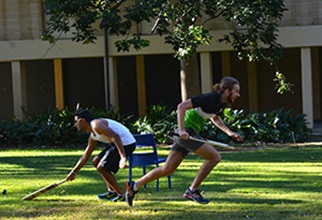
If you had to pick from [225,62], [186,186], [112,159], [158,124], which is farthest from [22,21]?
[112,159]

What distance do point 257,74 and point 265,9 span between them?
658 cm

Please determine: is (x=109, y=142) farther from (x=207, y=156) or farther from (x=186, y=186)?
(x=186, y=186)

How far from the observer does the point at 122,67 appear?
26.9 metres

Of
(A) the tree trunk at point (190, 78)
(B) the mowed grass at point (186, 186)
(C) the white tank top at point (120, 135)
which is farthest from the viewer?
(A) the tree trunk at point (190, 78)

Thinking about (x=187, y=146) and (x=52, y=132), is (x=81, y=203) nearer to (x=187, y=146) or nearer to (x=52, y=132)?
(x=187, y=146)

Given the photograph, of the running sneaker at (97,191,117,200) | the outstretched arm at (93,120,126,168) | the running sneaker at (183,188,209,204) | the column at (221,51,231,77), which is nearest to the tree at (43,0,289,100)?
the column at (221,51,231,77)

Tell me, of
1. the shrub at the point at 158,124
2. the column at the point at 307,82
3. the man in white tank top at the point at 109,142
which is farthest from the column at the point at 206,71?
the man in white tank top at the point at 109,142

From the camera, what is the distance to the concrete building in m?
21.2

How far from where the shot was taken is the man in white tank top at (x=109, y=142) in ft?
32.5

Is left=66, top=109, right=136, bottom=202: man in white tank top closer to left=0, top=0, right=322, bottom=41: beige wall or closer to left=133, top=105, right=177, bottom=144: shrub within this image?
left=133, top=105, right=177, bottom=144: shrub

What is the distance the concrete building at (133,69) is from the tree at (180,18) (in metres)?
1.27

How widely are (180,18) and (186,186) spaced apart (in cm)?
800

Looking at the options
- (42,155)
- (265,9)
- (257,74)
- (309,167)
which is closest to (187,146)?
(309,167)

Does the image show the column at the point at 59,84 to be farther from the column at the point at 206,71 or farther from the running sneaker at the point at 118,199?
the running sneaker at the point at 118,199
